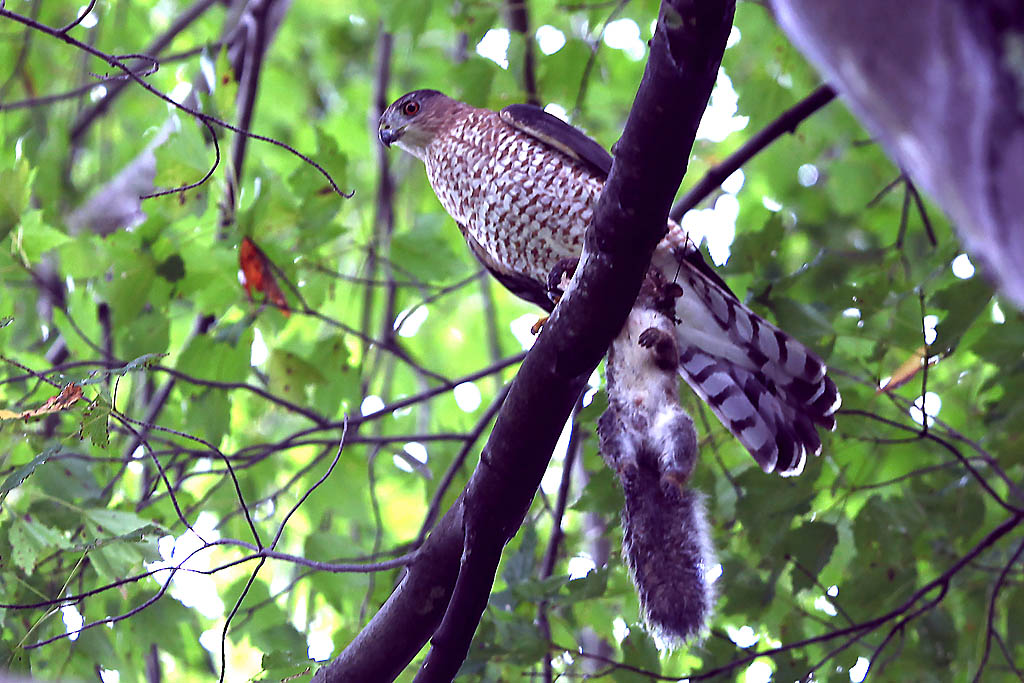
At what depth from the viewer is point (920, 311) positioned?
3029 mm

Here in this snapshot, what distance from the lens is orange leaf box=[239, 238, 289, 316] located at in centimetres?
345

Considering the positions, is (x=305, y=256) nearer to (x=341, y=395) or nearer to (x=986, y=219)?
(x=341, y=395)

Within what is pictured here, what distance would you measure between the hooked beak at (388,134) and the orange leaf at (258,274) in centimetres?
98

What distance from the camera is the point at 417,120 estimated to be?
4043 mm

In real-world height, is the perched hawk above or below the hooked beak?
below

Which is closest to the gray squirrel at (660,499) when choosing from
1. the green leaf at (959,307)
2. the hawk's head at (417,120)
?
the green leaf at (959,307)

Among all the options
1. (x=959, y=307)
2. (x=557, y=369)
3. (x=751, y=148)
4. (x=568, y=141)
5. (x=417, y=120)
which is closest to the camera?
(x=557, y=369)

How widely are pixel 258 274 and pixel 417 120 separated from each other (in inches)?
39.4

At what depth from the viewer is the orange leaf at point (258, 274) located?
11.3ft

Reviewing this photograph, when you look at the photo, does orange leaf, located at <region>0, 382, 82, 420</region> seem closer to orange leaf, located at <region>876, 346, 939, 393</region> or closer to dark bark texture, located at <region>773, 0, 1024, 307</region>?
dark bark texture, located at <region>773, 0, 1024, 307</region>

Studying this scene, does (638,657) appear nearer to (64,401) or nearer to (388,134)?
(64,401)

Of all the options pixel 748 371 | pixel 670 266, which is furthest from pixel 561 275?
pixel 748 371

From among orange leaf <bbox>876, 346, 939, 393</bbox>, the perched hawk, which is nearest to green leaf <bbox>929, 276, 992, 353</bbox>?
orange leaf <bbox>876, 346, 939, 393</bbox>

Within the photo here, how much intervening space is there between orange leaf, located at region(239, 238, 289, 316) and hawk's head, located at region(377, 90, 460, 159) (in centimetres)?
89
